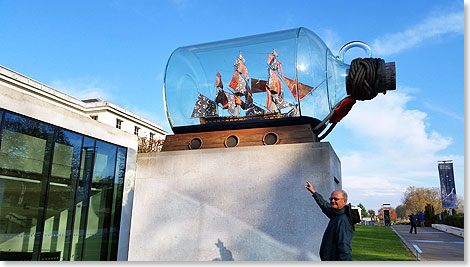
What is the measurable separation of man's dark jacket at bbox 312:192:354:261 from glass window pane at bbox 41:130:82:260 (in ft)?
18.4

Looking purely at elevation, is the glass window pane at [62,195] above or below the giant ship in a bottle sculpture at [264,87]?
below

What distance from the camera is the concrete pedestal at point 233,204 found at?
4.55 metres

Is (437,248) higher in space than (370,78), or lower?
lower

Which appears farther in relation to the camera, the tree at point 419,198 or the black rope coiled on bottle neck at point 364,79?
the tree at point 419,198

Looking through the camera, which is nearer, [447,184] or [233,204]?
[233,204]

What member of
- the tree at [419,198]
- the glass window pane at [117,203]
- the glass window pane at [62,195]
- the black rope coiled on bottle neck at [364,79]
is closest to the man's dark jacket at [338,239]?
the black rope coiled on bottle neck at [364,79]

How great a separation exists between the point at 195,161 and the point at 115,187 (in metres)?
3.33

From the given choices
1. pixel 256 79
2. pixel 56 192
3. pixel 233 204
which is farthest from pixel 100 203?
pixel 256 79

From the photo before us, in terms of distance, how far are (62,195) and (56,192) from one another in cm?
15

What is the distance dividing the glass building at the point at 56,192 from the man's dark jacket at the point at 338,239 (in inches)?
216

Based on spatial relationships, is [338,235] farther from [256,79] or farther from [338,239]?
[256,79]

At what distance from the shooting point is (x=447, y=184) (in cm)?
2739

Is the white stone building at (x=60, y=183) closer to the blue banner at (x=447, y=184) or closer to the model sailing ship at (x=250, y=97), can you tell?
the model sailing ship at (x=250, y=97)

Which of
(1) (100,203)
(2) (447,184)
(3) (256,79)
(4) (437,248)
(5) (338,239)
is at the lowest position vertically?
(4) (437,248)
